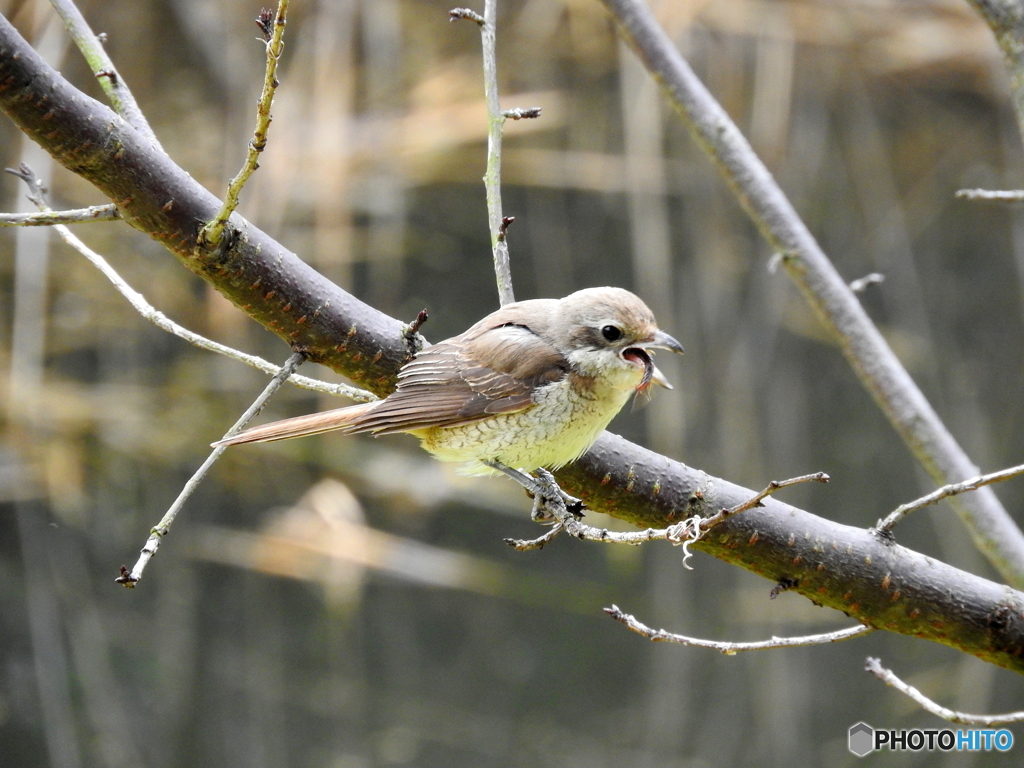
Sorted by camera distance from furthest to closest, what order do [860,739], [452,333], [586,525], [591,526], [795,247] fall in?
1. [452,333]
2. [860,739]
3. [795,247]
4. [591,526]
5. [586,525]

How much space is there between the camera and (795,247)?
242cm

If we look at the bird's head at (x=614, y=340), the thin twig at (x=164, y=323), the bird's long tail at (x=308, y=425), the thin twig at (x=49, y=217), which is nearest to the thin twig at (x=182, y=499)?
the thin twig at (x=164, y=323)

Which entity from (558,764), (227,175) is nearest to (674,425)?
(558,764)

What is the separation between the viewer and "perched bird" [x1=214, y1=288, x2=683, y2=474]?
178 centimetres

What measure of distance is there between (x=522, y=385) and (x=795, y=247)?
0.97 metres

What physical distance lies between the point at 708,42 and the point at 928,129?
1316 mm

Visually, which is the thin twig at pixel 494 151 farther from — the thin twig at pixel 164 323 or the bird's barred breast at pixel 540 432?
the thin twig at pixel 164 323

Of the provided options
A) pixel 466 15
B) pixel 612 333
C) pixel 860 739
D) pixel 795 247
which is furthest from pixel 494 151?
pixel 860 739

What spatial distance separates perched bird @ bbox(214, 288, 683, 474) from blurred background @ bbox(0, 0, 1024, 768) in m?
2.17

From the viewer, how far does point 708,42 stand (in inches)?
170

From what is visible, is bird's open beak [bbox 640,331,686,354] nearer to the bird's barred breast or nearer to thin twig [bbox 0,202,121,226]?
the bird's barred breast

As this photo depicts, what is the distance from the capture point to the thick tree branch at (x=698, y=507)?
1.52 meters

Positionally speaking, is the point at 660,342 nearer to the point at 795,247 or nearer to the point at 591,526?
the point at 591,526

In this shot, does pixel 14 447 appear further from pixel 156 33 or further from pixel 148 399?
pixel 156 33
